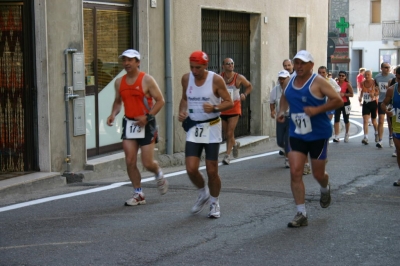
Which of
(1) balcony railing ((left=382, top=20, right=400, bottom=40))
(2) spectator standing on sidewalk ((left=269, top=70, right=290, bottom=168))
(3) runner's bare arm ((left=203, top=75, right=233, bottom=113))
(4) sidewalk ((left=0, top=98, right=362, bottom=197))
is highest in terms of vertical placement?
(1) balcony railing ((left=382, top=20, right=400, bottom=40))

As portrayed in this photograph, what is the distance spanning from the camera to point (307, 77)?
8.14 meters

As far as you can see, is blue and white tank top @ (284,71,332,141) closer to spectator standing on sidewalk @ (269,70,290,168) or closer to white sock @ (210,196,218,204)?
white sock @ (210,196,218,204)

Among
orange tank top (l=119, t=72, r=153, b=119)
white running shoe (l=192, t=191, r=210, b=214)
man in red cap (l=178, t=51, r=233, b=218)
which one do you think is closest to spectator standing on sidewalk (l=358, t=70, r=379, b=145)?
orange tank top (l=119, t=72, r=153, b=119)

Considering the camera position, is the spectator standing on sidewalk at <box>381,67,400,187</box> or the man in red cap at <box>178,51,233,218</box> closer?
the man in red cap at <box>178,51,233,218</box>

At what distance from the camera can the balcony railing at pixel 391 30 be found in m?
54.7

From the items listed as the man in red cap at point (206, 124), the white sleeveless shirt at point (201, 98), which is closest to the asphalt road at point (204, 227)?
the man in red cap at point (206, 124)

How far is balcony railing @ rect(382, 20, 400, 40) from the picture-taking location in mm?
54688

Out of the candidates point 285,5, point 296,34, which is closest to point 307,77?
point 285,5

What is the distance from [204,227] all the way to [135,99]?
Answer: 1.93 metres

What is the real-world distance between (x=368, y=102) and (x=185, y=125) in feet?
34.1

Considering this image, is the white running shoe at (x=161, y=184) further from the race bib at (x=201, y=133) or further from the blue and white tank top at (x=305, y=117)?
the blue and white tank top at (x=305, y=117)

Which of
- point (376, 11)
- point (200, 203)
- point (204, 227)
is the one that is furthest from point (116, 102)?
point (376, 11)

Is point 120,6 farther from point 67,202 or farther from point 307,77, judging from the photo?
point 307,77

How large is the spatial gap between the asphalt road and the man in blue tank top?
0.46 m
